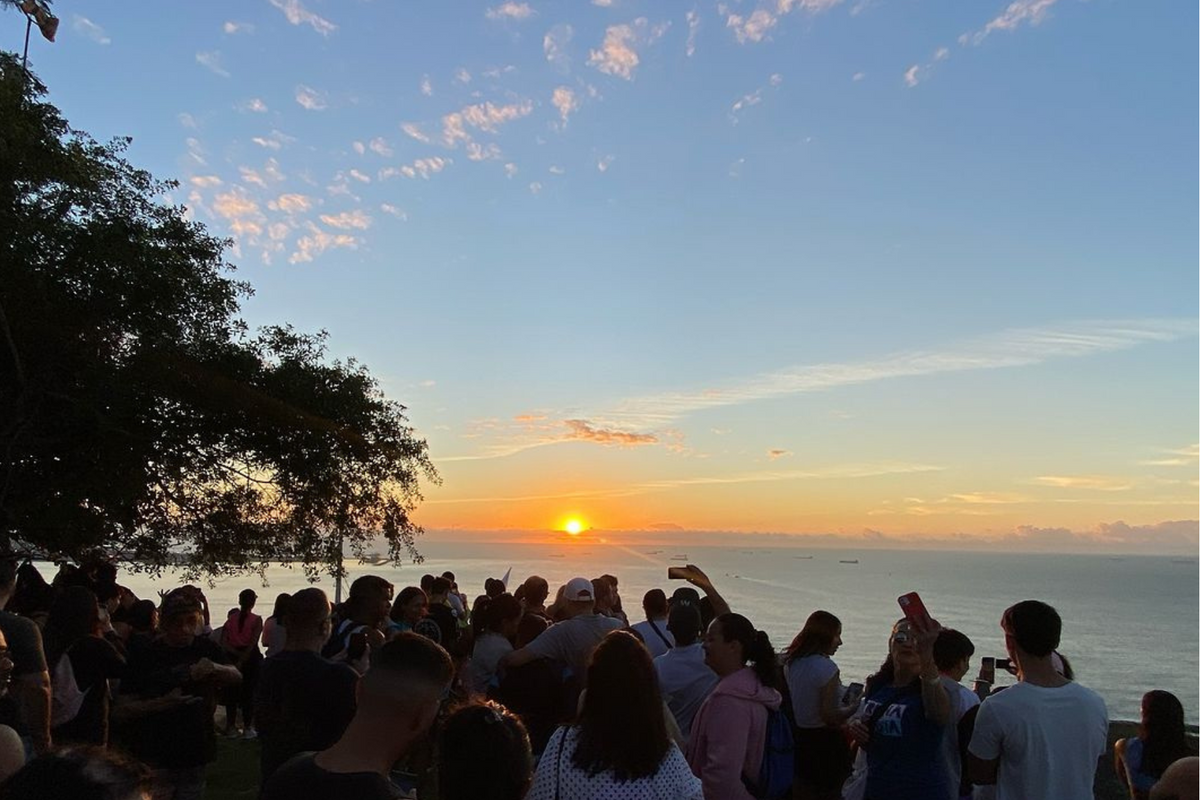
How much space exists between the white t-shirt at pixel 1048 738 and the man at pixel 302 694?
9.87 ft

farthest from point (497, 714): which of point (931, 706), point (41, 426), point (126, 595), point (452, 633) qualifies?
point (41, 426)

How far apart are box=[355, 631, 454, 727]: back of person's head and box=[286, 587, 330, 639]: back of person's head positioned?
1874 millimetres

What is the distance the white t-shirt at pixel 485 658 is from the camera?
678 cm

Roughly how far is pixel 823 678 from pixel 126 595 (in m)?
8.56

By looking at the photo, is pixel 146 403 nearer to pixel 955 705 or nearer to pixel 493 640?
pixel 493 640

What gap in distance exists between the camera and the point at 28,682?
4.30 meters

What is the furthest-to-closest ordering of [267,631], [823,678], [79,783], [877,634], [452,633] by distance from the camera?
1. [877,634]
2. [267,631]
3. [452,633]
4. [823,678]
5. [79,783]

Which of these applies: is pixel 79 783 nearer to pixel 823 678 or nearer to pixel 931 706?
pixel 931 706

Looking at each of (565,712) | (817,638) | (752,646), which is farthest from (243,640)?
(752,646)

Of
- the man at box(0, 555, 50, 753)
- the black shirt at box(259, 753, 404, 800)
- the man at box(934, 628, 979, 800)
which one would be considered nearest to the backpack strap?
the man at box(934, 628, 979, 800)

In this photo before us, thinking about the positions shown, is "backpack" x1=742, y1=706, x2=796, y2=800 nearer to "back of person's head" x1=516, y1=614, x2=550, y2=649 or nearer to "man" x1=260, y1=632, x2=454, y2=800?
"back of person's head" x1=516, y1=614, x2=550, y2=649

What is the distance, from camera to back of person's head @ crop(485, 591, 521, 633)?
7059 mm

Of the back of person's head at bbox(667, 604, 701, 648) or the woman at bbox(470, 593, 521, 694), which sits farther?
the woman at bbox(470, 593, 521, 694)

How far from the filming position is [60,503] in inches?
528
